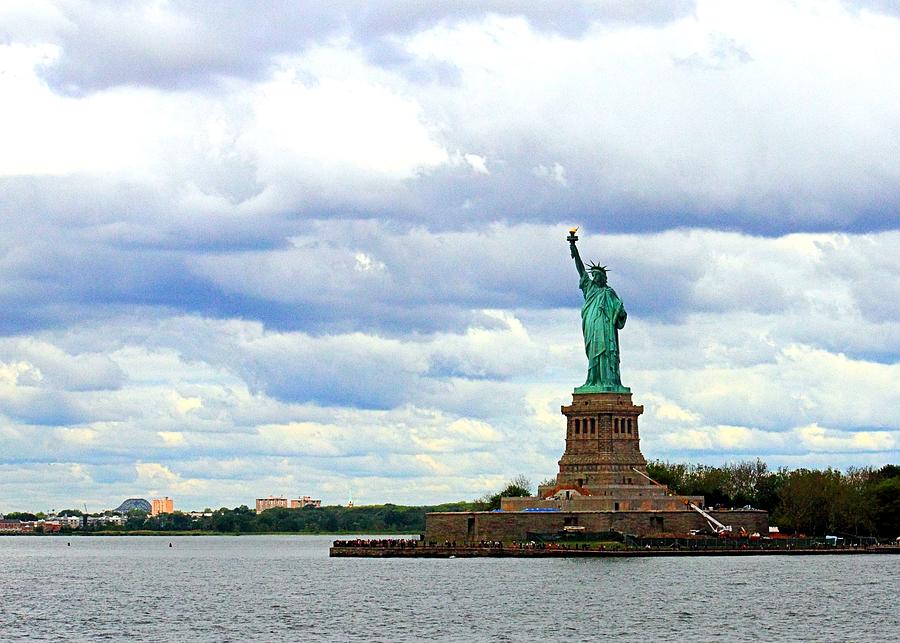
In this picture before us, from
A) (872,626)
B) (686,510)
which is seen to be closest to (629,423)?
(686,510)

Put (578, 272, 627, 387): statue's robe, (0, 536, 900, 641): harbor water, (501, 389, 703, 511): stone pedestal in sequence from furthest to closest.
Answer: (578, 272, 627, 387): statue's robe, (501, 389, 703, 511): stone pedestal, (0, 536, 900, 641): harbor water

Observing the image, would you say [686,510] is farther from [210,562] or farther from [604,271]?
[210,562]

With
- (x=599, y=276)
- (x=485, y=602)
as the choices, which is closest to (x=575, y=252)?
(x=599, y=276)

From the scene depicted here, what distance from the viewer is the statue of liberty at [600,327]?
143m

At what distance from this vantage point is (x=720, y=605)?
88.4m

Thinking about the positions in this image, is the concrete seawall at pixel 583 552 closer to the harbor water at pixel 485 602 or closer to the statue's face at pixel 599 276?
the harbor water at pixel 485 602

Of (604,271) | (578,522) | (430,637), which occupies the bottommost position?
(430,637)

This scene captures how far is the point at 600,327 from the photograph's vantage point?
144 meters

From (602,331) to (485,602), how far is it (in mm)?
54184

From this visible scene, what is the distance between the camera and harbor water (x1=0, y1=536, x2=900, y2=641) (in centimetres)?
7831

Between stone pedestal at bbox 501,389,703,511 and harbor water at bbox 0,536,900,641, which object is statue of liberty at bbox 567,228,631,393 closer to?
stone pedestal at bbox 501,389,703,511

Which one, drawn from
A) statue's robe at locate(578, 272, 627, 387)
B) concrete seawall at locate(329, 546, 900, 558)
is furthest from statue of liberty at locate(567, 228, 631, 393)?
concrete seawall at locate(329, 546, 900, 558)

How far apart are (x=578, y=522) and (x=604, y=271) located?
2315 cm

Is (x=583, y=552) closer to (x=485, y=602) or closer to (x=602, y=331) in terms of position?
(x=602, y=331)
